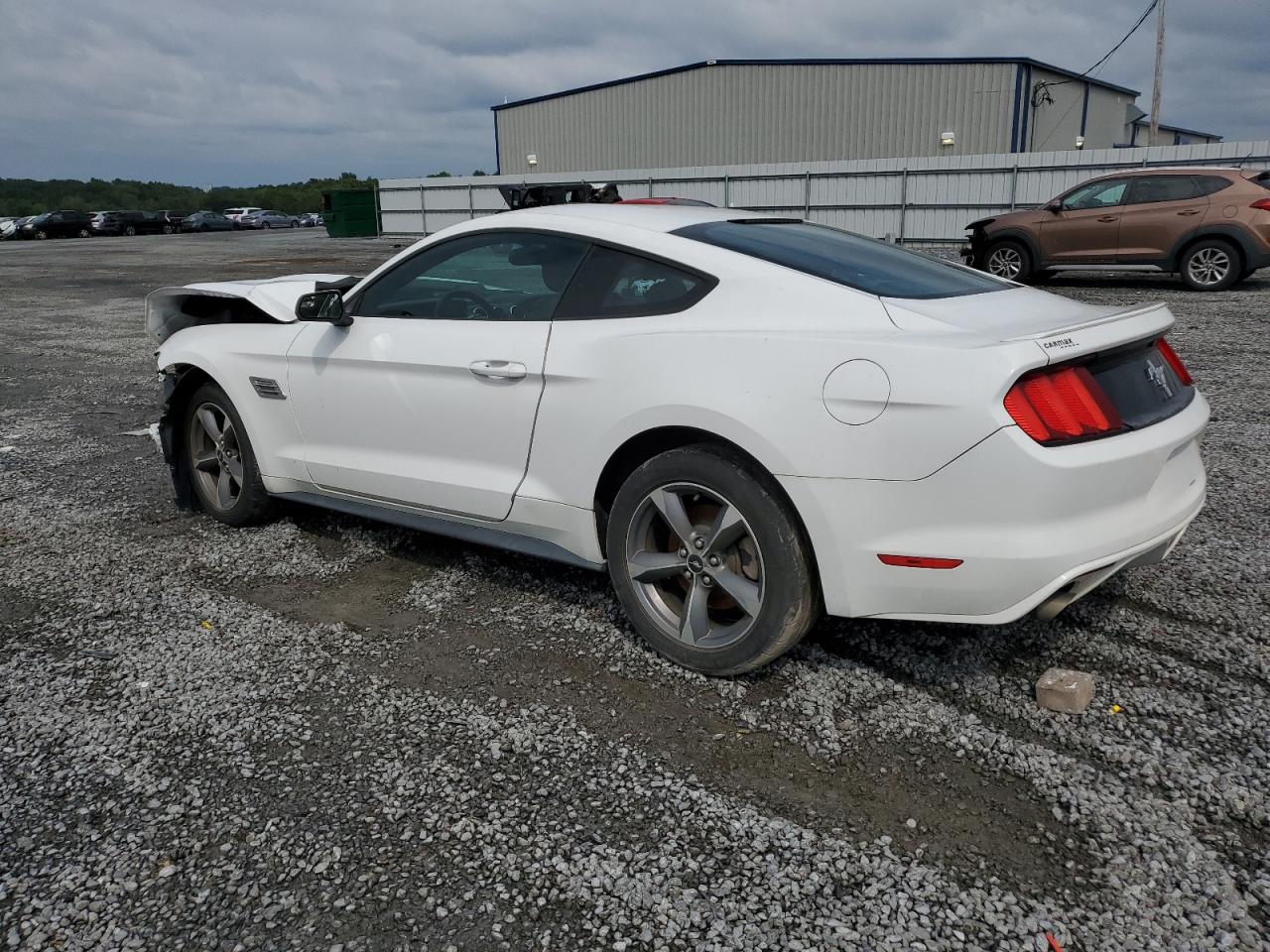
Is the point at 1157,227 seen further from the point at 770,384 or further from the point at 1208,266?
the point at 770,384

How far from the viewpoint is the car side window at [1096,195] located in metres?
14.2

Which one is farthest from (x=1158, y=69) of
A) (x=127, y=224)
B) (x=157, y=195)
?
(x=157, y=195)

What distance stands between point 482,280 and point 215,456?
1.91 metres

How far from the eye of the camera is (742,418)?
3.01 metres

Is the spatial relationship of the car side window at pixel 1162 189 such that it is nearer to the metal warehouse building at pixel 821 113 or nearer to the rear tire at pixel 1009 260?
the rear tire at pixel 1009 260

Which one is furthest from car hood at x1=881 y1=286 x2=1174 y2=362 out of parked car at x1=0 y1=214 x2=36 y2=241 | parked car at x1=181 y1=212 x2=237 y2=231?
parked car at x1=181 y1=212 x2=237 y2=231

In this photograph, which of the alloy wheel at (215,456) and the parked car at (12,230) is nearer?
the alloy wheel at (215,456)

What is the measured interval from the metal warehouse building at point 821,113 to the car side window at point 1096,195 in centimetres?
1669

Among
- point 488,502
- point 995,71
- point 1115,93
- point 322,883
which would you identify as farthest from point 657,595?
point 1115,93

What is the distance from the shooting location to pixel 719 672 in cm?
328

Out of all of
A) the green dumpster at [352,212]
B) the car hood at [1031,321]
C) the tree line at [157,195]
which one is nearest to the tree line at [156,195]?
the tree line at [157,195]

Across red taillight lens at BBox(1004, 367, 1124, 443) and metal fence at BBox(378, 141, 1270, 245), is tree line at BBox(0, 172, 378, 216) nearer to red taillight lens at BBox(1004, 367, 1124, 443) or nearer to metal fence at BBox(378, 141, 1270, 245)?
metal fence at BBox(378, 141, 1270, 245)

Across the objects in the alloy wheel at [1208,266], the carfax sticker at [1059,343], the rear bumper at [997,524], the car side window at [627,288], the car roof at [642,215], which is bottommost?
the rear bumper at [997,524]

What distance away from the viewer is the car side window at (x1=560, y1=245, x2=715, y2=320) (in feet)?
10.9
